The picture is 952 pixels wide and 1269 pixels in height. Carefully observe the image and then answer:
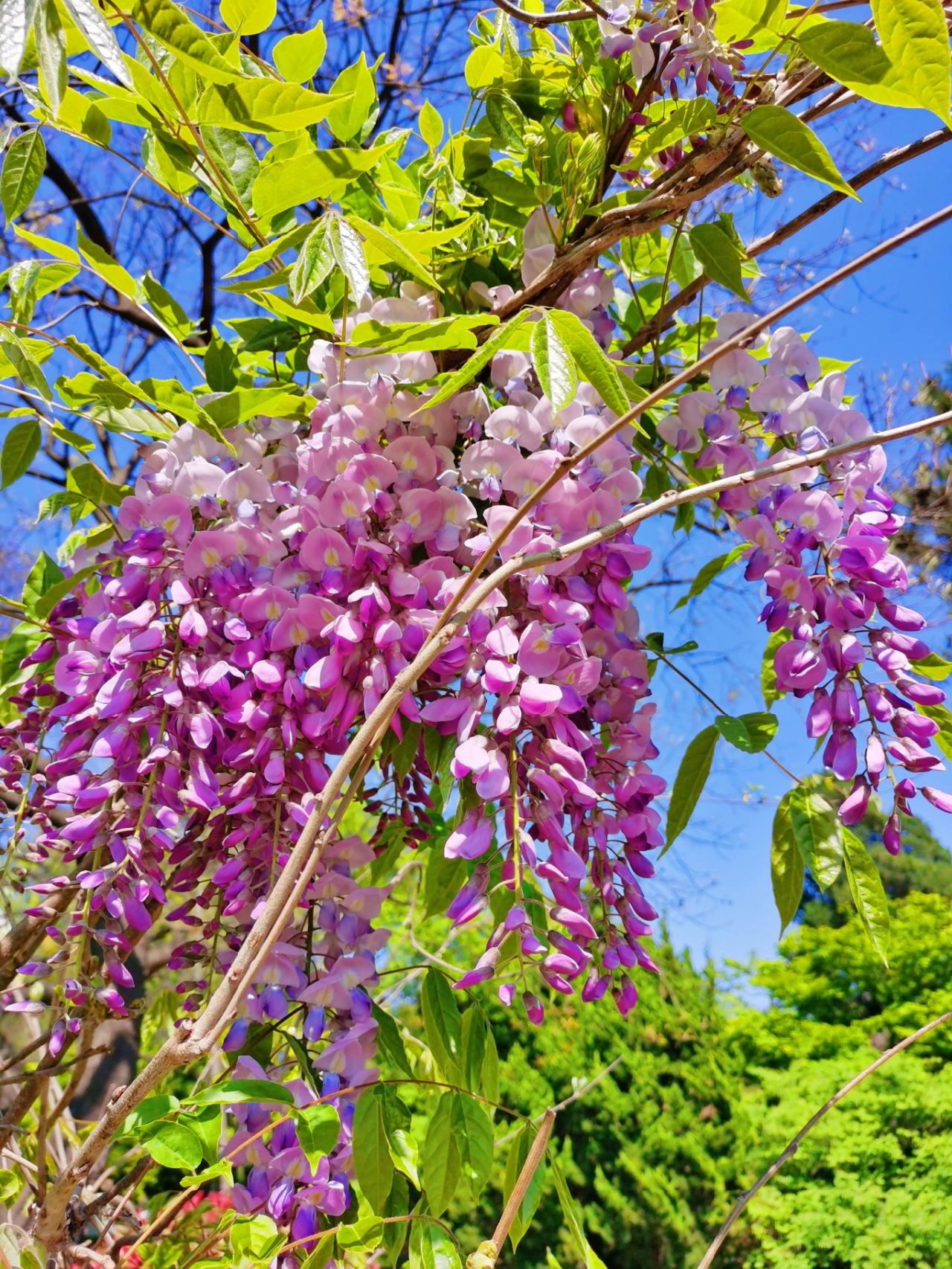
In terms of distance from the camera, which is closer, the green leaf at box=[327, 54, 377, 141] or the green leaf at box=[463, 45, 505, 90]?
the green leaf at box=[327, 54, 377, 141]

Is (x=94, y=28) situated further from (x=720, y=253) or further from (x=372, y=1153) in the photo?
(x=372, y=1153)

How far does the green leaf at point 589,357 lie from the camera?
0.56m

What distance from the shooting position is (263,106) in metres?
0.57

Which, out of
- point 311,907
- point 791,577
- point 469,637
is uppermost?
point 791,577

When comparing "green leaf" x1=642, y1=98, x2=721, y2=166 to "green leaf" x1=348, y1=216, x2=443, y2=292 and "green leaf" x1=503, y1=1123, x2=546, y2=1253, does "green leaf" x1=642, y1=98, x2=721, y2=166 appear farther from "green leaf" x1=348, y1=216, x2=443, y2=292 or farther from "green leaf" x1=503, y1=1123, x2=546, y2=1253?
"green leaf" x1=503, y1=1123, x2=546, y2=1253

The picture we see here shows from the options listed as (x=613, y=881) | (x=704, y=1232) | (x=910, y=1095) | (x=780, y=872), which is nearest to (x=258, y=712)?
(x=613, y=881)

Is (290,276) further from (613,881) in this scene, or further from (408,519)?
(613,881)

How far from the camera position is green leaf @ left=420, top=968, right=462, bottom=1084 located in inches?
24.9

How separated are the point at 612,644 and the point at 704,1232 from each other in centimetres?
353

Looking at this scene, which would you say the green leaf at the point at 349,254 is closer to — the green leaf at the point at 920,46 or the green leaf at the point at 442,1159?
the green leaf at the point at 920,46

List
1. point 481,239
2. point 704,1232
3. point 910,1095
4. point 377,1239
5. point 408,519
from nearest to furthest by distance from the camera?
point 377,1239, point 408,519, point 481,239, point 704,1232, point 910,1095

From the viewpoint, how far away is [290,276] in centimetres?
60

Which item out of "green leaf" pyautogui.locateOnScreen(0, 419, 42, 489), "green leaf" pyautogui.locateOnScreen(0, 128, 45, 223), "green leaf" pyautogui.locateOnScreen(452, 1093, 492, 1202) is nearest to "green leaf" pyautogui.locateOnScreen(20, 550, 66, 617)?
"green leaf" pyautogui.locateOnScreen(0, 419, 42, 489)

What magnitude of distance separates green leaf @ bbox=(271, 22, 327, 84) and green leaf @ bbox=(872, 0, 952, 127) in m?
0.34
